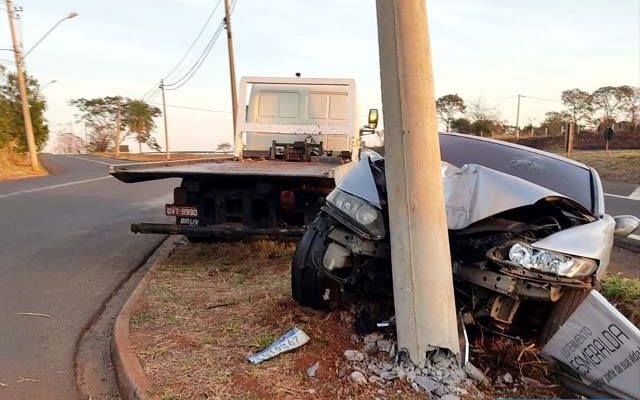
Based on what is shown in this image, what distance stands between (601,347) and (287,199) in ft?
13.4

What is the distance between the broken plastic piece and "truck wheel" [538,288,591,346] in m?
1.55

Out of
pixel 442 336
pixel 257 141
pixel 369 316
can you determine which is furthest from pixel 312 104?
pixel 442 336

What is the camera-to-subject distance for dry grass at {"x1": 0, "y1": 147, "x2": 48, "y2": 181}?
28.0 meters

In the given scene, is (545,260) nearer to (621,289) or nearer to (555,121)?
(621,289)

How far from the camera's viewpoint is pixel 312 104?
35.3 ft

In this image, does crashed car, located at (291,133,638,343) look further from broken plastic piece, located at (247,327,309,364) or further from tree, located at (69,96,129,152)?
tree, located at (69,96,129,152)

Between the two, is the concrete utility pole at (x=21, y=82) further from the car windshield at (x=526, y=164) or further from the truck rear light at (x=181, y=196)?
the car windshield at (x=526, y=164)

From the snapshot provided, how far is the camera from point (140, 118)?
73.4 metres

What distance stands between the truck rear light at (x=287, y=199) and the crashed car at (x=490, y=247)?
2.18 meters

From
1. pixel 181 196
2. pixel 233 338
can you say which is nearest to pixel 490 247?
pixel 233 338

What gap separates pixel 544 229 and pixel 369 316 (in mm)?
1363

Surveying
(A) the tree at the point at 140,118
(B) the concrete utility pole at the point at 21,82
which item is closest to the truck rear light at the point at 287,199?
(B) the concrete utility pole at the point at 21,82

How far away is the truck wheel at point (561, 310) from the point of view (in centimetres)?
358

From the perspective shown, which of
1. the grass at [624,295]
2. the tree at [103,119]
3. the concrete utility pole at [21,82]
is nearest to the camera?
the grass at [624,295]
